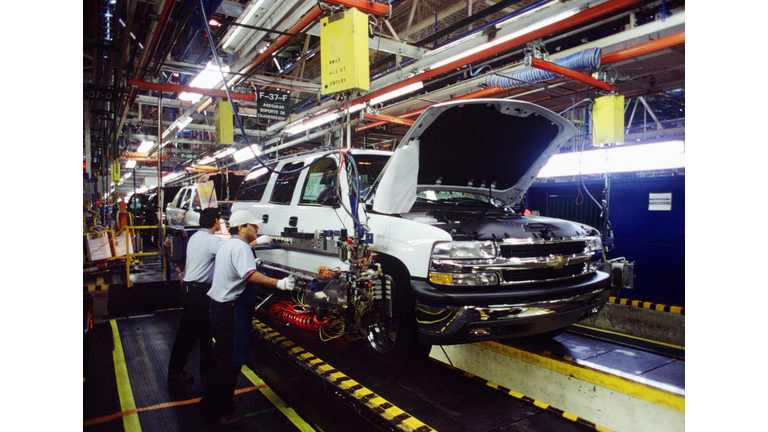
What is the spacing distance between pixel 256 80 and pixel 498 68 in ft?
15.7

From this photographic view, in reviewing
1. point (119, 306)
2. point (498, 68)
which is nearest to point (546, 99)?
point (498, 68)

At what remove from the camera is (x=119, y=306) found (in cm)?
657

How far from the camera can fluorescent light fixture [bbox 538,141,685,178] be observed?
768 cm

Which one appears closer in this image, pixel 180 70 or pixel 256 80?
pixel 180 70

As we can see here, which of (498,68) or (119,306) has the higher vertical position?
(498,68)

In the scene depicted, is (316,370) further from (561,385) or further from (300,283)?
(561,385)

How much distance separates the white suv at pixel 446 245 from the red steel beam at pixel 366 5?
143 cm

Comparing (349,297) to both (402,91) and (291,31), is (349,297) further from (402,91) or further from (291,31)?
(402,91)

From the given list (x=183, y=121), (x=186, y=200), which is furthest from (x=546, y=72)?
(x=186, y=200)

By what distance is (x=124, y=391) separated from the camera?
13.1ft

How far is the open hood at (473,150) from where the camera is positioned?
3539 mm

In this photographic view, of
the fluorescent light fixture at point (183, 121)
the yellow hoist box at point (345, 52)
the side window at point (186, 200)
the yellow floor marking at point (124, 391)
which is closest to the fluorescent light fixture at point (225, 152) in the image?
the side window at point (186, 200)

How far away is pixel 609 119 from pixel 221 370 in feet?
21.6

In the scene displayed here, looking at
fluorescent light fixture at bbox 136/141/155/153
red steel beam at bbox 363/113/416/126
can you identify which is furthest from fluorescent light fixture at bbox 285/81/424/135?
fluorescent light fixture at bbox 136/141/155/153
